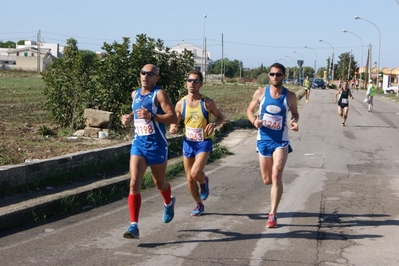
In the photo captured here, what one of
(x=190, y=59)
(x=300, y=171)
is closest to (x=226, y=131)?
(x=190, y=59)

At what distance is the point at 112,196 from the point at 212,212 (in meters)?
1.76

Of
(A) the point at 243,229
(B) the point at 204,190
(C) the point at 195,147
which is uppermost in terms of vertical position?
(C) the point at 195,147

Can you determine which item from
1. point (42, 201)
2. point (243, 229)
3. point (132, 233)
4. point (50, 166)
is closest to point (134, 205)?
point (132, 233)

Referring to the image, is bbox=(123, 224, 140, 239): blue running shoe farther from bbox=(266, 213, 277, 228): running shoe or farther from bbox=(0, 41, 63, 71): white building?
bbox=(0, 41, 63, 71): white building

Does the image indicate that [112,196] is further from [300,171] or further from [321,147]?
[321,147]

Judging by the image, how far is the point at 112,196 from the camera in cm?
949

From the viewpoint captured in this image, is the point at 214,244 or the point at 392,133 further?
the point at 392,133

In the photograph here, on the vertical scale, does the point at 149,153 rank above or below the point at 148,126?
below

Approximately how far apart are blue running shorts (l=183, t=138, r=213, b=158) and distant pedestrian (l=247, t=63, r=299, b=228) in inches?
26.7

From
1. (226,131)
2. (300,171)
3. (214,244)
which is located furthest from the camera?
(226,131)

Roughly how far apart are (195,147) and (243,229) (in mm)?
1283

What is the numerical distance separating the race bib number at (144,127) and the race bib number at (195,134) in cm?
116

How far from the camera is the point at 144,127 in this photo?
23.1 feet

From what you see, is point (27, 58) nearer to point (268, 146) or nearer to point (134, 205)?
point (268, 146)
